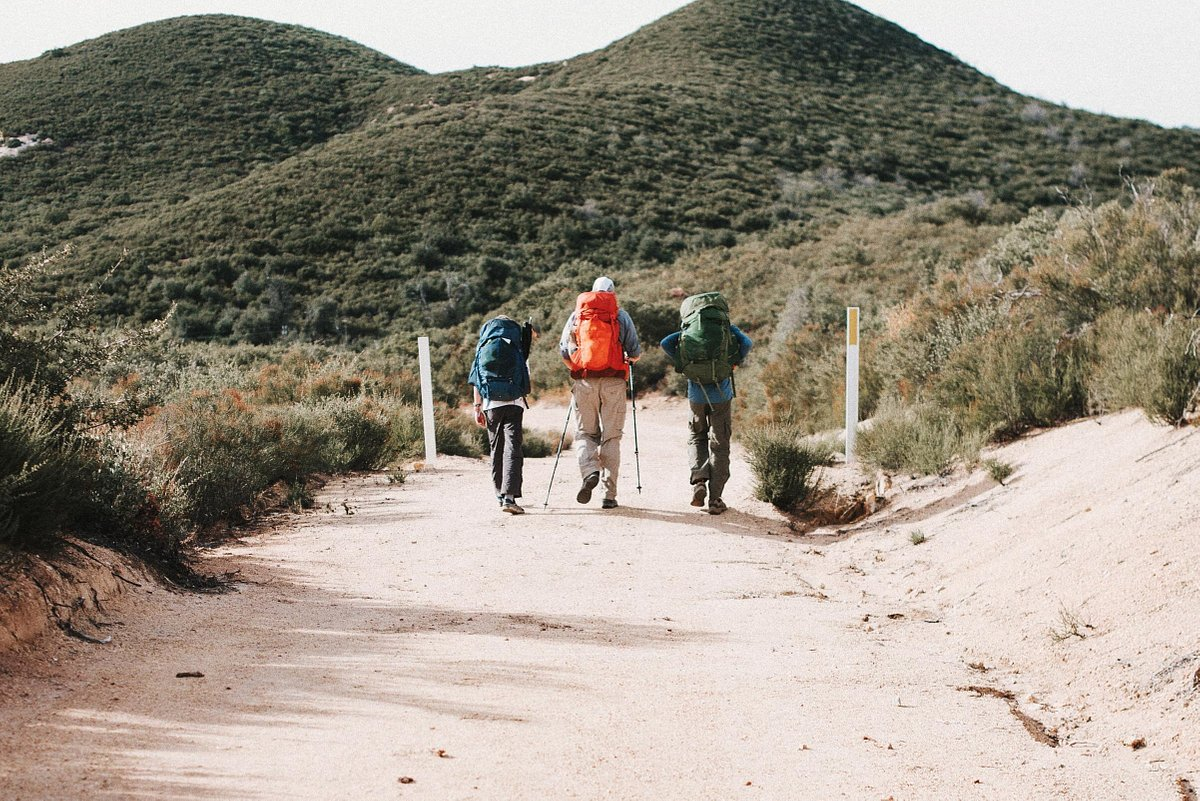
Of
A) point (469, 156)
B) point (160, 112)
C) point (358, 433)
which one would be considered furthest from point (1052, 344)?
point (160, 112)

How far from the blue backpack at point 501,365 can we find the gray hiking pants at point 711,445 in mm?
1727

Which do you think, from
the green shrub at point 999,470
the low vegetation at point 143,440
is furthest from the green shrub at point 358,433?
the green shrub at point 999,470

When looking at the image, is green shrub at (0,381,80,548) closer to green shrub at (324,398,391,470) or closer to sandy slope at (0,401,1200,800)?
sandy slope at (0,401,1200,800)

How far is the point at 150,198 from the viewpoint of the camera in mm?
47531

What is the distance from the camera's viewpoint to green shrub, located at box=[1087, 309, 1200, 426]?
315 inches

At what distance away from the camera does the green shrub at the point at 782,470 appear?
35.1 ft

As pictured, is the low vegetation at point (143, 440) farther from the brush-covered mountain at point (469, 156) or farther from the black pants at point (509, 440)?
the brush-covered mountain at point (469, 156)

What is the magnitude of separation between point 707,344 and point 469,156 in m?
41.1

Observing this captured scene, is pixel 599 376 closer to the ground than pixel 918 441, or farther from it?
farther from it

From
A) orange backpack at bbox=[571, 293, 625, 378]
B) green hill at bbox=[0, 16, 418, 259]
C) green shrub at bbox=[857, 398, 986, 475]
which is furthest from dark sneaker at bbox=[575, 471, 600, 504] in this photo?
green hill at bbox=[0, 16, 418, 259]

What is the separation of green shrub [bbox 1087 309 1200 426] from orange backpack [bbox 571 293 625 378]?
14.7 feet

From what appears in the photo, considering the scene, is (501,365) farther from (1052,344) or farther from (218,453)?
(1052,344)

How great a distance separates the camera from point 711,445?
33.7 ft

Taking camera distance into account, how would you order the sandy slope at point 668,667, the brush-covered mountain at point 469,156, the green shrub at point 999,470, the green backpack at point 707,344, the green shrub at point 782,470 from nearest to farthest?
the sandy slope at point 668,667
the green shrub at point 999,470
the green backpack at point 707,344
the green shrub at point 782,470
the brush-covered mountain at point 469,156
